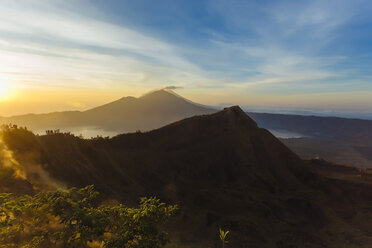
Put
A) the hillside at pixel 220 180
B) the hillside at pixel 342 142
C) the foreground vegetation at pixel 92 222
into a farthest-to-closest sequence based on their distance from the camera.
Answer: the hillside at pixel 342 142
the hillside at pixel 220 180
the foreground vegetation at pixel 92 222

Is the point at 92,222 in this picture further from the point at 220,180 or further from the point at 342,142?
the point at 342,142

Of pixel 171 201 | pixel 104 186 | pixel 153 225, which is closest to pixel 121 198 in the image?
pixel 104 186

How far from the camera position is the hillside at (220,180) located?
20.5 m

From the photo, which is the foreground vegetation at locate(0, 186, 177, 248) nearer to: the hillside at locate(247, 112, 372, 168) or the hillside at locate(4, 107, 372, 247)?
the hillside at locate(4, 107, 372, 247)

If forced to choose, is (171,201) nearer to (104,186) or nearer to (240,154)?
(104,186)

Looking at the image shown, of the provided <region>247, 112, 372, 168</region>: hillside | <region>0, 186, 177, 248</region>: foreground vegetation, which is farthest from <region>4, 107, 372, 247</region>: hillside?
<region>247, 112, 372, 168</region>: hillside

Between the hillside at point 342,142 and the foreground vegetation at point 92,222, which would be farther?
the hillside at point 342,142

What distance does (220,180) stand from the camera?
29.8 meters

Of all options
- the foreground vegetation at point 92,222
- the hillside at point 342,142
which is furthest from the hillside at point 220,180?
the hillside at point 342,142

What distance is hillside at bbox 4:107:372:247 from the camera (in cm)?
2053

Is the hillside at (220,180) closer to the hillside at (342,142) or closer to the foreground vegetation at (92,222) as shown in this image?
the foreground vegetation at (92,222)

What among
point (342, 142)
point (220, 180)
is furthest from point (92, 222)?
point (342, 142)

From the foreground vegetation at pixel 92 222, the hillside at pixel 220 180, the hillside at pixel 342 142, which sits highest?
the foreground vegetation at pixel 92 222

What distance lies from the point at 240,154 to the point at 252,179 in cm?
442
